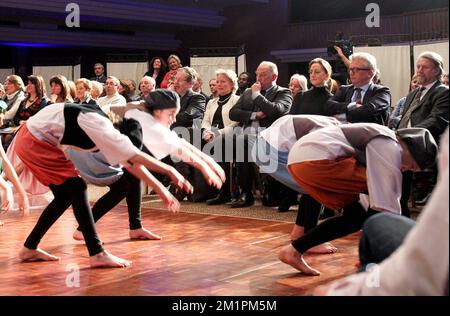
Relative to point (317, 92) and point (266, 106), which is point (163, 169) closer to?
point (317, 92)

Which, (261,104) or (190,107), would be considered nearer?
(261,104)

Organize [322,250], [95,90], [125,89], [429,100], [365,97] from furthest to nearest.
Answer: [125,89] → [95,90] → [365,97] → [429,100] → [322,250]

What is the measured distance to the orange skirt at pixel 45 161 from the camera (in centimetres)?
321

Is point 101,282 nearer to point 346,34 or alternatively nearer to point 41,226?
point 41,226

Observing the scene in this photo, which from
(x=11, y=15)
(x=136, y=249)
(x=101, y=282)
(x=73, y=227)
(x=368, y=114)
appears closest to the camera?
(x=101, y=282)

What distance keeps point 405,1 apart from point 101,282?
27.6 ft

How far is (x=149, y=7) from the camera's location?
1032 cm

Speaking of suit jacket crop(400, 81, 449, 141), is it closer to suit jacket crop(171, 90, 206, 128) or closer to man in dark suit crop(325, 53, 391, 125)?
man in dark suit crop(325, 53, 391, 125)

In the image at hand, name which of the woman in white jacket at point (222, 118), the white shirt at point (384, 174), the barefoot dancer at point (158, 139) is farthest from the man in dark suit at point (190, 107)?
the white shirt at point (384, 174)

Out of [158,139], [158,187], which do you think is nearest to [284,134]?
[158,139]

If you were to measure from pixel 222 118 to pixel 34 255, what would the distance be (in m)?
2.65

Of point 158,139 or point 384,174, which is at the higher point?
point 158,139

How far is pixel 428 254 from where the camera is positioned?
3.20ft
